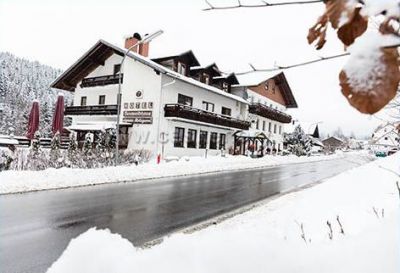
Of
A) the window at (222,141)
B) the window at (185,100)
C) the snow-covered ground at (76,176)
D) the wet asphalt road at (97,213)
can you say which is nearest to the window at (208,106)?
the window at (185,100)

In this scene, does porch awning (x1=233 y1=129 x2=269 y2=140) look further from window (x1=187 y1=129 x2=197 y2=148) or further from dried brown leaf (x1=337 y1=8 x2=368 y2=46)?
dried brown leaf (x1=337 y1=8 x2=368 y2=46)

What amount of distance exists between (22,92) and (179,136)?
65.6 meters

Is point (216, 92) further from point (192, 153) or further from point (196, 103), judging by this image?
point (192, 153)

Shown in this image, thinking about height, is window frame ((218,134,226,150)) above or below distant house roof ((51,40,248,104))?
below

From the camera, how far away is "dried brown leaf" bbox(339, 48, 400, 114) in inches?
27.6

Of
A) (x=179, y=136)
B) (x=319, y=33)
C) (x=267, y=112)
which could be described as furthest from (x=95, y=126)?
(x=319, y=33)

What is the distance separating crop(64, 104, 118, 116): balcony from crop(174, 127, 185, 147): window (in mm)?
5281

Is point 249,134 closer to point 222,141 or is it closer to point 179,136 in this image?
point 222,141

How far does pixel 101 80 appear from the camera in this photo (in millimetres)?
30812

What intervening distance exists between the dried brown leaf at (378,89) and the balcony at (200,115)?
2632cm

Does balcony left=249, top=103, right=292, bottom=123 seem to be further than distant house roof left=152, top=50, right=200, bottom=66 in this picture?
Yes

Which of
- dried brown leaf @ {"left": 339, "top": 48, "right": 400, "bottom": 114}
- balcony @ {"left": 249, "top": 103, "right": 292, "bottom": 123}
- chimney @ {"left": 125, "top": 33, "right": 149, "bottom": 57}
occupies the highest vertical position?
chimney @ {"left": 125, "top": 33, "right": 149, "bottom": 57}

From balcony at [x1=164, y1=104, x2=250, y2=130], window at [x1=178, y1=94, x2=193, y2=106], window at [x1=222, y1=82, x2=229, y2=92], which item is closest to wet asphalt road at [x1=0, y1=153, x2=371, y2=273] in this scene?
balcony at [x1=164, y1=104, x2=250, y2=130]

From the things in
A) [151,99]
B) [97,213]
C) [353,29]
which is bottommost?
[97,213]
